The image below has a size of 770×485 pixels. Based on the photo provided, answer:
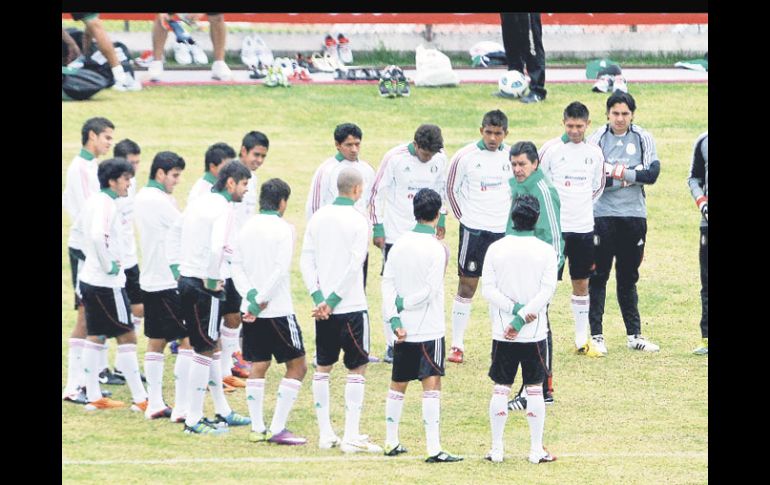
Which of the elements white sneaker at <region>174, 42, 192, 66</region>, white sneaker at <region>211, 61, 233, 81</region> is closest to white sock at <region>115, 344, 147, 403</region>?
white sneaker at <region>211, 61, 233, 81</region>

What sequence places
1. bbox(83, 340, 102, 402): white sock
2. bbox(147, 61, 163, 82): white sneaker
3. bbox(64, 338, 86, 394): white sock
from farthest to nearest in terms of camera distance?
bbox(147, 61, 163, 82): white sneaker → bbox(64, 338, 86, 394): white sock → bbox(83, 340, 102, 402): white sock

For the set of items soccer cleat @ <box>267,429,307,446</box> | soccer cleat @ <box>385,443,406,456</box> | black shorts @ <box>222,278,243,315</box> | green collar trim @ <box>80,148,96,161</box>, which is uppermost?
green collar trim @ <box>80,148,96,161</box>

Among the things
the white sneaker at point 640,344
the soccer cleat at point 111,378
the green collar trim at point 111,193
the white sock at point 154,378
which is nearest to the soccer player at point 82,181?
the soccer cleat at point 111,378

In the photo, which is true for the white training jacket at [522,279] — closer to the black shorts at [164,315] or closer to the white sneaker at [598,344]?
the black shorts at [164,315]

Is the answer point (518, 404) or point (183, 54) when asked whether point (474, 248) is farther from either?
point (183, 54)

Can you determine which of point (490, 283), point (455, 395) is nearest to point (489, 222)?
point (455, 395)

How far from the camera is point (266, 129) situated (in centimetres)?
1967

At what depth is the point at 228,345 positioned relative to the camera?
38.8 ft

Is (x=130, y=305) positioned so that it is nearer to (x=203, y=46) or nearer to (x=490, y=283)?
(x=490, y=283)

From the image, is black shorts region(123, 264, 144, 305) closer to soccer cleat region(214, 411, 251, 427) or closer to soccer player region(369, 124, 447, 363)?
soccer cleat region(214, 411, 251, 427)

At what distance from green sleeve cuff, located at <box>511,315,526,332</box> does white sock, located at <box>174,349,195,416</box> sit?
8.44 feet

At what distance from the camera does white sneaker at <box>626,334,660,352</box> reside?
42.0 feet

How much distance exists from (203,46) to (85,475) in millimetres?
15357

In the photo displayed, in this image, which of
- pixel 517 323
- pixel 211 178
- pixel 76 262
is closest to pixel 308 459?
pixel 517 323
